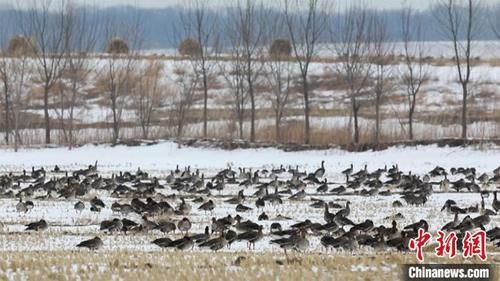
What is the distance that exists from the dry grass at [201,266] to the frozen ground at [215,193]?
1.94 m

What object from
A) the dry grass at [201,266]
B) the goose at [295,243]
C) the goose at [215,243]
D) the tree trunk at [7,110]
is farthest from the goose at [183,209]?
the tree trunk at [7,110]

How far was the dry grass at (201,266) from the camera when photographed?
500 inches

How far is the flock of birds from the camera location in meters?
16.7

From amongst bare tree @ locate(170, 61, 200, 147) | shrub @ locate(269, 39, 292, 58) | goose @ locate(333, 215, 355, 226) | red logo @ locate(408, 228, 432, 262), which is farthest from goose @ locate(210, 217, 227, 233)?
shrub @ locate(269, 39, 292, 58)

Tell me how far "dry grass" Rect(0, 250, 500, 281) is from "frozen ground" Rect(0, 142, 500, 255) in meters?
1.94

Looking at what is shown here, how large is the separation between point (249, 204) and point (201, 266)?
38.7 ft

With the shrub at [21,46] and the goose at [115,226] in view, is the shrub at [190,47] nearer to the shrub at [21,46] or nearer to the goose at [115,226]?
the shrub at [21,46]

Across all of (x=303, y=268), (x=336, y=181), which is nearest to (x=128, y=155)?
(x=336, y=181)

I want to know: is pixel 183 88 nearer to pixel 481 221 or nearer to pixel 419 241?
pixel 481 221

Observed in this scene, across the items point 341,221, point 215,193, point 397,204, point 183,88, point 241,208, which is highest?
point 183,88

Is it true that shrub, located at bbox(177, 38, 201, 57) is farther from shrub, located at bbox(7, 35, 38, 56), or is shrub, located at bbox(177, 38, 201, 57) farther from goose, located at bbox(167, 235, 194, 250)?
goose, located at bbox(167, 235, 194, 250)

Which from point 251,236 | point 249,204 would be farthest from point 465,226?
point 249,204

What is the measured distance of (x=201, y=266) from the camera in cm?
1357

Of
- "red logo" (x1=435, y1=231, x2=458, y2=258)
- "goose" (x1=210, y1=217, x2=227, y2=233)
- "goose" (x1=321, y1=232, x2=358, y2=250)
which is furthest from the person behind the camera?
"goose" (x1=210, y1=217, x2=227, y2=233)
